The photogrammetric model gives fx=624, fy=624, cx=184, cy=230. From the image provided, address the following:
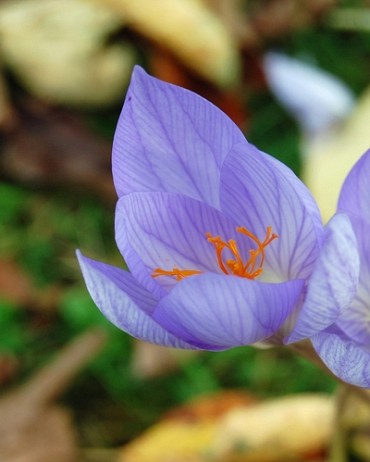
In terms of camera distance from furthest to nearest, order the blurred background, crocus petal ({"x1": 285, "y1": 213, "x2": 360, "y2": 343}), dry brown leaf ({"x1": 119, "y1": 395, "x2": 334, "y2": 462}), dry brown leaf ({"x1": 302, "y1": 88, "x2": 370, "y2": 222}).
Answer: dry brown leaf ({"x1": 302, "y1": 88, "x2": 370, "y2": 222}) → the blurred background → dry brown leaf ({"x1": 119, "y1": 395, "x2": 334, "y2": 462}) → crocus petal ({"x1": 285, "y1": 213, "x2": 360, "y2": 343})

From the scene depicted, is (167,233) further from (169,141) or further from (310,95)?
(310,95)

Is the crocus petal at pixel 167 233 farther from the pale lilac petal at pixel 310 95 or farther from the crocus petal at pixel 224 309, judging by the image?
the pale lilac petal at pixel 310 95

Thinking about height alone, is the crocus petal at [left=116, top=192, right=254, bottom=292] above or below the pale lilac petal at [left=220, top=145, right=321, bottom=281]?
below

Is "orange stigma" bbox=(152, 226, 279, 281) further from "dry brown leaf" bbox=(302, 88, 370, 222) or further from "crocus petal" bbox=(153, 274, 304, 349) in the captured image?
"dry brown leaf" bbox=(302, 88, 370, 222)

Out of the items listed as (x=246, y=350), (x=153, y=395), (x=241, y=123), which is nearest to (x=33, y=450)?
(x=153, y=395)

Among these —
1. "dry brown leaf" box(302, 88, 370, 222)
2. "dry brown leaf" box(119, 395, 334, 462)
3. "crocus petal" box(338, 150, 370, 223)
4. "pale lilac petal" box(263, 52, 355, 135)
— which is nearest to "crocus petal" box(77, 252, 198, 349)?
"crocus petal" box(338, 150, 370, 223)

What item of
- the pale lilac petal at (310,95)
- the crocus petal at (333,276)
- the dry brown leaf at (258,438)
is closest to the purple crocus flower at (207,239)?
the crocus petal at (333,276)
